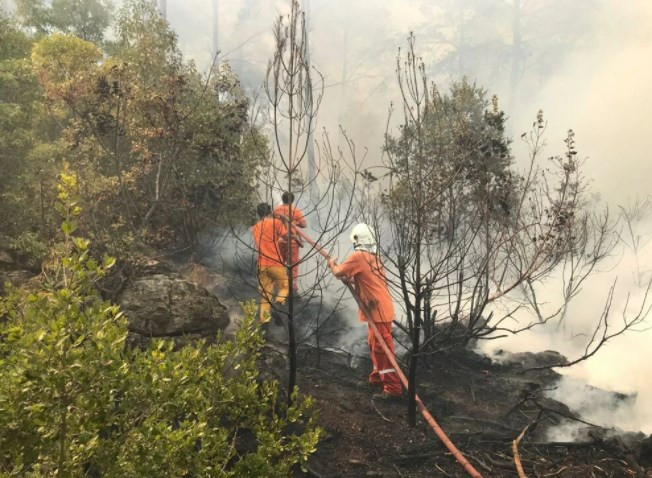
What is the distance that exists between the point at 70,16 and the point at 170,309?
45.8ft

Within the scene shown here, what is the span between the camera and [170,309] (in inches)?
204

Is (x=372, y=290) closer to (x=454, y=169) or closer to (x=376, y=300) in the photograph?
(x=376, y=300)

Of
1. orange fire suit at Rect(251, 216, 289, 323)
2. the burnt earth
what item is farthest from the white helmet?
the burnt earth

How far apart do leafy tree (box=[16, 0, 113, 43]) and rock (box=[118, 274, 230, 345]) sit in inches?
497

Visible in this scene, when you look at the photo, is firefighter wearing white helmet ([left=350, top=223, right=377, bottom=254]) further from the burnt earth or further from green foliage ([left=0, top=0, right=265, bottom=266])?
green foliage ([left=0, top=0, right=265, bottom=266])

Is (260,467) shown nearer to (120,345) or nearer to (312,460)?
(120,345)

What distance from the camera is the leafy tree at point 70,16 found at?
47.0ft

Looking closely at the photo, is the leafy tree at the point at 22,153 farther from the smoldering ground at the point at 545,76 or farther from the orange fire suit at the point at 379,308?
the smoldering ground at the point at 545,76

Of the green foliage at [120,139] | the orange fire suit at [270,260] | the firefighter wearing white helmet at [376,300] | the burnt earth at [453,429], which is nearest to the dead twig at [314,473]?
the burnt earth at [453,429]

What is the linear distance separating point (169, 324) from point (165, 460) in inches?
129

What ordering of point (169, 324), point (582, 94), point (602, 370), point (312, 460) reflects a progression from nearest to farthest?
point (312, 460) → point (169, 324) → point (602, 370) → point (582, 94)

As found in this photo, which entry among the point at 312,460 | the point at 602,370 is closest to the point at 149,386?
the point at 312,460

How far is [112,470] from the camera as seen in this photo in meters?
1.91

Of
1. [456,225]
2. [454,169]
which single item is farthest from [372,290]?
[454,169]
